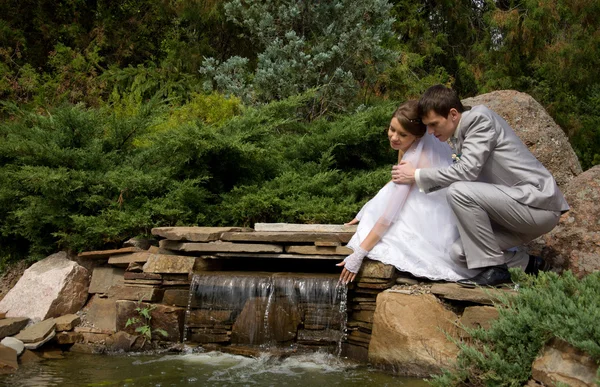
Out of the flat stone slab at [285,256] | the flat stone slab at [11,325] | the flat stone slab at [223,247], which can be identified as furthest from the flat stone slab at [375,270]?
the flat stone slab at [11,325]

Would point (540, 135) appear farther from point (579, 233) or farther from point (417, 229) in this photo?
point (417, 229)

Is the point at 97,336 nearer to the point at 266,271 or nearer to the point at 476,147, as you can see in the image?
the point at 266,271

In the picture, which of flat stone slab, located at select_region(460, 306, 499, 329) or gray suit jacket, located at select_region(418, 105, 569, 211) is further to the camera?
gray suit jacket, located at select_region(418, 105, 569, 211)

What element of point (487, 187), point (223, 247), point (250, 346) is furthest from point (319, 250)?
point (487, 187)

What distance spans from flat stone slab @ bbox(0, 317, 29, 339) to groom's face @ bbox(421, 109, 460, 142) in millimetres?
3977

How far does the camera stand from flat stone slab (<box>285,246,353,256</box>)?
5.95 metres

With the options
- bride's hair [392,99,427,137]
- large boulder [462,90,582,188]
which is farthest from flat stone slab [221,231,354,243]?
large boulder [462,90,582,188]

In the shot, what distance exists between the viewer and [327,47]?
11086 millimetres

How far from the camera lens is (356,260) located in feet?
18.2

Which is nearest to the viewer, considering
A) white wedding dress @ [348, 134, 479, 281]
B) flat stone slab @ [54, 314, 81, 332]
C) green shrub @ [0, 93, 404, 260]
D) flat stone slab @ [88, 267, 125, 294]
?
white wedding dress @ [348, 134, 479, 281]

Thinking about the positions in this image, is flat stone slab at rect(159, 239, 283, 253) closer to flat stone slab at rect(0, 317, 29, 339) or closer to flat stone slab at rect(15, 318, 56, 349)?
flat stone slab at rect(15, 318, 56, 349)

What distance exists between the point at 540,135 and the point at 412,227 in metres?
2.13

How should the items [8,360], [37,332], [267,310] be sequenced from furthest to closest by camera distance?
[37,332]
[267,310]
[8,360]

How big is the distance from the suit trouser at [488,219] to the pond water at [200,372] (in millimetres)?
1097
